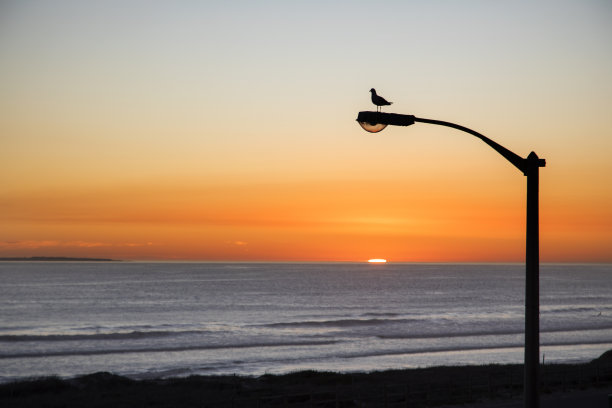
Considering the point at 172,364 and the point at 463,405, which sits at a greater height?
the point at 463,405

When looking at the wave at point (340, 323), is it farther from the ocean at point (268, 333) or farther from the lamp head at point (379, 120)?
the lamp head at point (379, 120)

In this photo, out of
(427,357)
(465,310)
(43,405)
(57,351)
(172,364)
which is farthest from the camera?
(465,310)

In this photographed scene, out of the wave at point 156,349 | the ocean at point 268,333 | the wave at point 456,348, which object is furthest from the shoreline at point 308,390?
the wave at point 156,349

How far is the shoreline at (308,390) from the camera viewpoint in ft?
77.3

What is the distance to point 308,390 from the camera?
99.6 feet

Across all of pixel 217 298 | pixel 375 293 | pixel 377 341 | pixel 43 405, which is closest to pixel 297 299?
pixel 217 298

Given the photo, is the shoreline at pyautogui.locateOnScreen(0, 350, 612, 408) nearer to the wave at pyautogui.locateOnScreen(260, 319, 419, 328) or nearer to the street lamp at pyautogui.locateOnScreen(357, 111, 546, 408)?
the street lamp at pyautogui.locateOnScreen(357, 111, 546, 408)

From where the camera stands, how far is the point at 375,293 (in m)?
140

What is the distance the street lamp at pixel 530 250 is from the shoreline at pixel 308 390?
44.8 feet

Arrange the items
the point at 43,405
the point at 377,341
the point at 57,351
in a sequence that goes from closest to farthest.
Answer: the point at 43,405 → the point at 57,351 → the point at 377,341

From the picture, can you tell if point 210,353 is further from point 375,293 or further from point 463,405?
point 375,293

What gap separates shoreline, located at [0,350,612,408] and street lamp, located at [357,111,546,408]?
13.7 m

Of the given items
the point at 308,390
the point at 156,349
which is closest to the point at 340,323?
the point at 156,349

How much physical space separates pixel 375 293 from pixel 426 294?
35.6 ft
